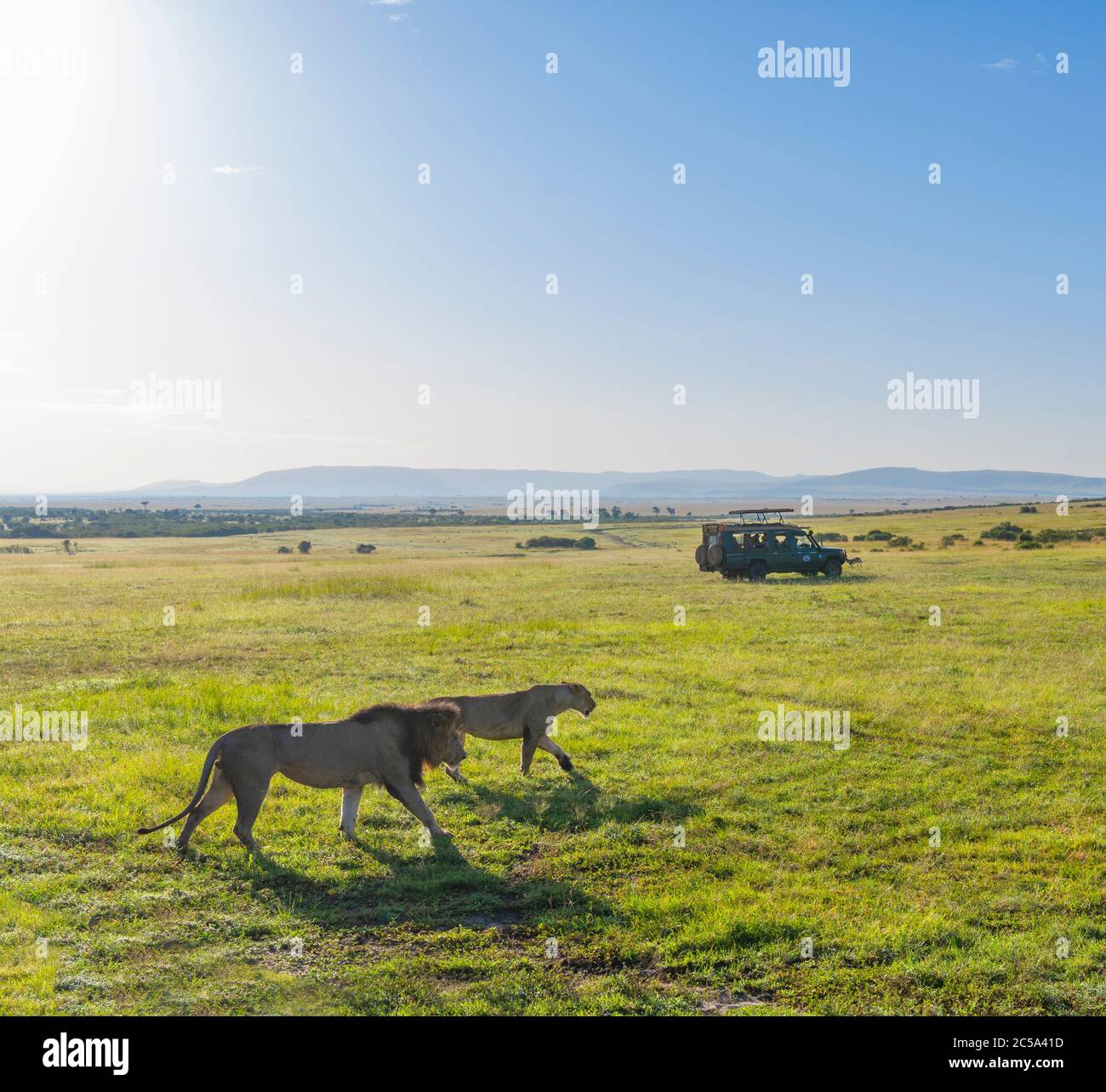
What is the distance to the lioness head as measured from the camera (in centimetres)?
1180

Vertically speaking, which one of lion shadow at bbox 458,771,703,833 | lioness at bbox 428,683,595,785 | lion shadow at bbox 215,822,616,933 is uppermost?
lioness at bbox 428,683,595,785

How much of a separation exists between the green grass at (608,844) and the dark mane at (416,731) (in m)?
0.79

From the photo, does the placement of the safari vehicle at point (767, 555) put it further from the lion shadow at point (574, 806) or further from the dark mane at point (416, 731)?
the dark mane at point (416, 731)

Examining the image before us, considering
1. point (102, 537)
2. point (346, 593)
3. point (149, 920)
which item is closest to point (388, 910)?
point (149, 920)

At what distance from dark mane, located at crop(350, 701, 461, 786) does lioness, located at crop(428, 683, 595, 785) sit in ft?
6.16

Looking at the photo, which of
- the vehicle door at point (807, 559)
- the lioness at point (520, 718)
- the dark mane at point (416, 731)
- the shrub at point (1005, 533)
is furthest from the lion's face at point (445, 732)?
the shrub at point (1005, 533)

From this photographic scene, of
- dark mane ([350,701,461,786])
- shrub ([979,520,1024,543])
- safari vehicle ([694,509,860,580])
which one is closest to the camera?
dark mane ([350,701,461,786])

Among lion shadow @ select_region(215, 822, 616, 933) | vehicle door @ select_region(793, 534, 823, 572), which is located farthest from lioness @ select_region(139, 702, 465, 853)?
vehicle door @ select_region(793, 534, 823, 572)

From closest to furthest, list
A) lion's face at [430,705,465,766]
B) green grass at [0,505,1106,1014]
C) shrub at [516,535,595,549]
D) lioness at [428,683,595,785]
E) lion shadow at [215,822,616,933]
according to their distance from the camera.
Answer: green grass at [0,505,1106,1014]
lion shadow at [215,822,616,933]
lion's face at [430,705,465,766]
lioness at [428,683,595,785]
shrub at [516,535,595,549]

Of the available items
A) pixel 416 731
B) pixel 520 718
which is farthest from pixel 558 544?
pixel 416 731

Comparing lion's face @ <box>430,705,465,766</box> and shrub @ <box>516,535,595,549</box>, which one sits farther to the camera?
shrub @ <box>516,535,595,549</box>

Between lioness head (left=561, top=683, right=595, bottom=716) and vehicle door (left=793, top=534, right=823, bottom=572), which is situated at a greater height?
vehicle door (left=793, top=534, right=823, bottom=572)

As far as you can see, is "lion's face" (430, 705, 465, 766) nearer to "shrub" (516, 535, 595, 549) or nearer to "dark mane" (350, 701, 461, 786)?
"dark mane" (350, 701, 461, 786)
